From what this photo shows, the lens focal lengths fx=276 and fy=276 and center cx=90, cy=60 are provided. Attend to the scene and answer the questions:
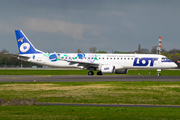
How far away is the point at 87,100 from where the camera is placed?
19.0 m

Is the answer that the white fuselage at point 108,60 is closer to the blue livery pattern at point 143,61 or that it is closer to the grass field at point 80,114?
the blue livery pattern at point 143,61

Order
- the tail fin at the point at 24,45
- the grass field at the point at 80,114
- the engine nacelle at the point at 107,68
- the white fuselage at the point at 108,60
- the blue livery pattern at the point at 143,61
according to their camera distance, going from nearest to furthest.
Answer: the grass field at the point at 80,114 < the engine nacelle at the point at 107,68 < the blue livery pattern at the point at 143,61 < the white fuselage at the point at 108,60 < the tail fin at the point at 24,45

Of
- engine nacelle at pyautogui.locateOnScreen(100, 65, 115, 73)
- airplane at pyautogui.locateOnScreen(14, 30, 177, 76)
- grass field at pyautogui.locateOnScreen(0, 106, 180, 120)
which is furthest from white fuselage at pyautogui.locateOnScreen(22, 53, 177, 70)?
grass field at pyautogui.locateOnScreen(0, 106, 180, 120)

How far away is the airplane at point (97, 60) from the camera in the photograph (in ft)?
157

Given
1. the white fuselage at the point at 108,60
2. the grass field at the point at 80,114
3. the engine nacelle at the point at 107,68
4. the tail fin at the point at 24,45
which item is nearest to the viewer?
the grass field at the point at 80,114

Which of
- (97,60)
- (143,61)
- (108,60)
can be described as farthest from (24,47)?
(143,61)

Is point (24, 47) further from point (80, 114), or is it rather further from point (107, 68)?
point (80, 114)

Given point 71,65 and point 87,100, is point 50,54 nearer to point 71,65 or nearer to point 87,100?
point 71,65

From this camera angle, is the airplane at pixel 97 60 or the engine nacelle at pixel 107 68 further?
the airplane at pixel 97 60

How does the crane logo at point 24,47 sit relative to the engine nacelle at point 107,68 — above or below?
above

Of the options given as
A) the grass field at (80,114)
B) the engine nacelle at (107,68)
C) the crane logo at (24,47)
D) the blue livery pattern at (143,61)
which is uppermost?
the crane logo at (24,47)

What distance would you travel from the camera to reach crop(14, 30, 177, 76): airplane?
1882 inches

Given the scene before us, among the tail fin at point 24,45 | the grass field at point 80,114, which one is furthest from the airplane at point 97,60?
the grass field at point 80,114

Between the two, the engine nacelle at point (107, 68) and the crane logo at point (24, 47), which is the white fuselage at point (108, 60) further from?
the engine nacelle at point (107, 68)
